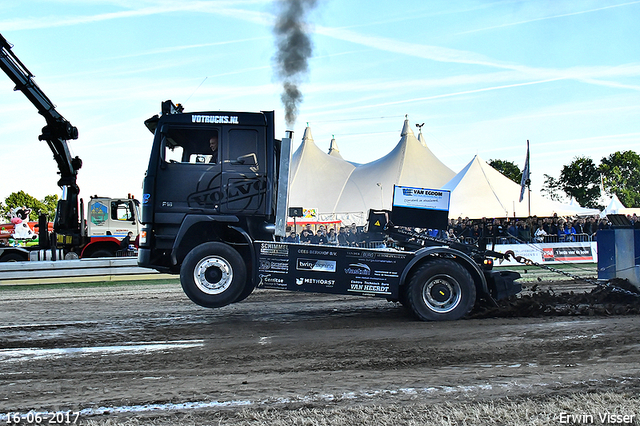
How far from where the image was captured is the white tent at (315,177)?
142 feet

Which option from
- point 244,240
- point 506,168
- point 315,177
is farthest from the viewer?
point 506,168

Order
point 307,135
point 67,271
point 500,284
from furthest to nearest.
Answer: point 307,135 < point 67,271 < point 500,284

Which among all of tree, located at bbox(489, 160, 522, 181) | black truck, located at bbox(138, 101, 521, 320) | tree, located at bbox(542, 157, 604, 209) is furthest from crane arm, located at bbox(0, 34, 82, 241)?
tree, located at bbox(489, 160, 522, 181)

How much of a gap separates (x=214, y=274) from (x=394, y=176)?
3241 cm

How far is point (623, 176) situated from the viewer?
67.8 meters

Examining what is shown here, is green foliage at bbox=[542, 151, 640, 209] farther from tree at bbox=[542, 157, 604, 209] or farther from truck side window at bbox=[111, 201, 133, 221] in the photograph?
truck side window at bbox=[111, 201, 133, 221]

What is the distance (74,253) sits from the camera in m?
16.1

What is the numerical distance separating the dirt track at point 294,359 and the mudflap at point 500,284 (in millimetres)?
466

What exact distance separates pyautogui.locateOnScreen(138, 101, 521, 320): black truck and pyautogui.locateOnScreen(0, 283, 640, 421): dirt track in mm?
523

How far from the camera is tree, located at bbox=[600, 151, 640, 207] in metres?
64.2

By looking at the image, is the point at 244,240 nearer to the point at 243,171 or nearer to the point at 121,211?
the point at 243,171

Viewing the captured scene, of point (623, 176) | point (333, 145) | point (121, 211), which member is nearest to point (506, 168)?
point (623, 176)

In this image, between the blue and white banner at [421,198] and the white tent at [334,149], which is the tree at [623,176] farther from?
the blue and white banner at [421,198]

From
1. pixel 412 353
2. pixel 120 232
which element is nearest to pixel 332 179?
pixel 120 232
